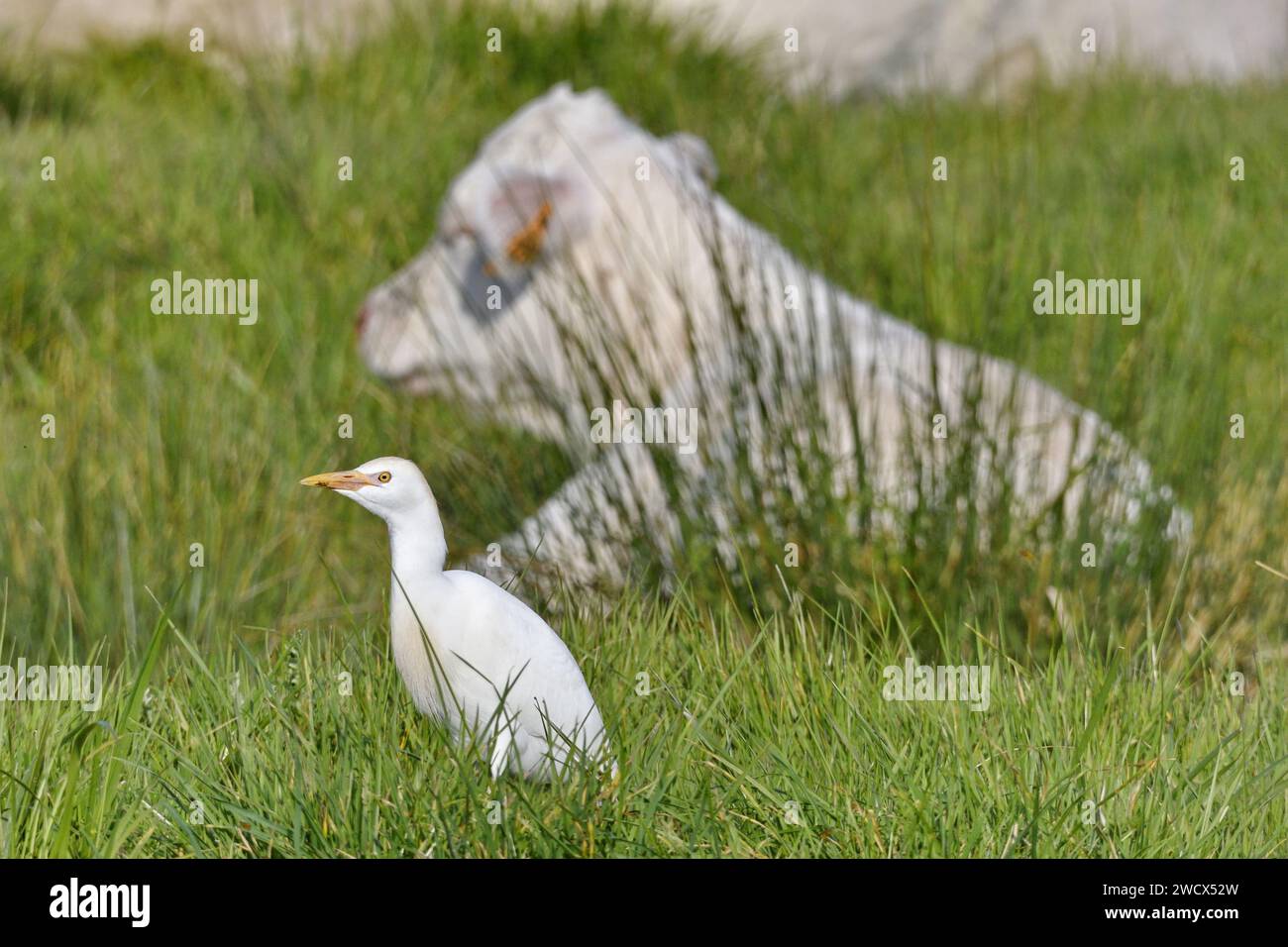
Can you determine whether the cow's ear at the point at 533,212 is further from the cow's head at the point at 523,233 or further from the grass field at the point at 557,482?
the grass field at the point at 557,482

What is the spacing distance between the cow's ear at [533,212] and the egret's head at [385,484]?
7.96ft

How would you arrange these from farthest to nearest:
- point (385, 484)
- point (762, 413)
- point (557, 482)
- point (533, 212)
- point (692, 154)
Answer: point (692, 154)
point (533, 212)
point (557, 482)
point (762, 413)
point (385, 484)

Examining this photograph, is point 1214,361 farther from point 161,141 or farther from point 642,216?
point 161,141

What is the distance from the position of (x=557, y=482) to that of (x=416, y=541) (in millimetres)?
1684

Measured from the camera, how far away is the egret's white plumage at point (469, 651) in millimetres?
1614

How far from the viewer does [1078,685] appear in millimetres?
2096

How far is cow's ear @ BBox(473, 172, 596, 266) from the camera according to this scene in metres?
4.11

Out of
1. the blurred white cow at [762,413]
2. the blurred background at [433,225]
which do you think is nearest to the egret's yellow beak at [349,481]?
the blurred background at [433,225]

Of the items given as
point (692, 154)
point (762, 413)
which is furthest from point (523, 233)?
point (762, 413)

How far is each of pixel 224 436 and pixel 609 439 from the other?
0.98 metres

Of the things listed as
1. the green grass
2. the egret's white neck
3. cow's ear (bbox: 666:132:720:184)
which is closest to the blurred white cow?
cow's ear (bbox: 666:132:720:184)

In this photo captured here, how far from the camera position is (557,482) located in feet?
10.9

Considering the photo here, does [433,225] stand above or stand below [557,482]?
above

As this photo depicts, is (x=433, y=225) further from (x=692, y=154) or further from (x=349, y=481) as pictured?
(x=349, y=481)
